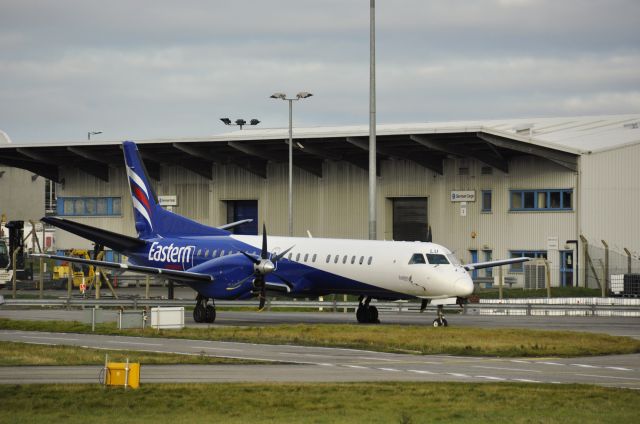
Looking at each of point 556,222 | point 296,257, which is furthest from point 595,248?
point 296,257

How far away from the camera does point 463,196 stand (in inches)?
2660

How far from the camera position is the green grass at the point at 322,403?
19.5 meters

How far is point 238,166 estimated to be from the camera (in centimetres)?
7619

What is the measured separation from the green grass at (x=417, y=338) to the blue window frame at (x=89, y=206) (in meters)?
Answer: 40.6

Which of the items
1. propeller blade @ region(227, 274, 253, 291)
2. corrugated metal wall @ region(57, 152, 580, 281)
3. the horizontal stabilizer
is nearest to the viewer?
propeller blade @ region(227, 274, 253, 291)

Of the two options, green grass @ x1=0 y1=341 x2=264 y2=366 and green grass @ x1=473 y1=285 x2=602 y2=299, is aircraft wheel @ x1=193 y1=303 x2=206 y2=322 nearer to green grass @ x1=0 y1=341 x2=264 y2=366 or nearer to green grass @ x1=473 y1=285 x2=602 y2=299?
green grass @ x1=0 y1=341 x2=264 y2=366

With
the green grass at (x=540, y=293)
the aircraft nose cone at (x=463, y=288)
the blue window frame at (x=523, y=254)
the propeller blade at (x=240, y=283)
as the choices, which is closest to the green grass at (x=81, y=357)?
the propeller blade at (x=240, y=283)

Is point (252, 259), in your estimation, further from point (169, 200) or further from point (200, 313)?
point (169, 200)

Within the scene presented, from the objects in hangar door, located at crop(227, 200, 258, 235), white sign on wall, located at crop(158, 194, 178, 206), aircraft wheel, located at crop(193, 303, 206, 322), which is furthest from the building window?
aircraft wheel, located at crop(193, 303, 206, 322)

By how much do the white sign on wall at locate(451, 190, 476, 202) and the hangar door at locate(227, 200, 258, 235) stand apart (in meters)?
15.0

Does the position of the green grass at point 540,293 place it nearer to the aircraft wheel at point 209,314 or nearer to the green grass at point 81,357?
the aircraft wheel at point 209,314

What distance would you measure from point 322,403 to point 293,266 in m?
20.7

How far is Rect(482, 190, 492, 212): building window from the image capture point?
219 feet

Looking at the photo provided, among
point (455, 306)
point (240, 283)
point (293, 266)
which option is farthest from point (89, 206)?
point (240, 283)
